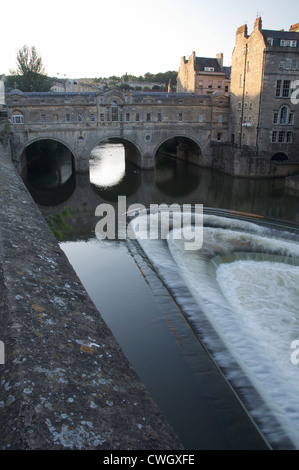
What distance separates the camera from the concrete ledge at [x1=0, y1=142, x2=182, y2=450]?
366 cm

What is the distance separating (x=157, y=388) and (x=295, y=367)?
355 cm

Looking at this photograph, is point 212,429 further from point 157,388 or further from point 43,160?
point 43,160

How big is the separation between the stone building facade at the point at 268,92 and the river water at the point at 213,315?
40.2 ft

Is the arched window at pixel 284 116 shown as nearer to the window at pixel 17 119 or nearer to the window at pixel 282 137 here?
the window at pixel 282 137

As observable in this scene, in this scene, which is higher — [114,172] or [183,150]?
[183,150]

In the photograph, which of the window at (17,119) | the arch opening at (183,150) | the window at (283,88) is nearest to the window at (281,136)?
the window at (283,88)

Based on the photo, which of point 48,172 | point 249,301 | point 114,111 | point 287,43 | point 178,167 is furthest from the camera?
point 178,167

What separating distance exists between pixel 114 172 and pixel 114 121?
5.21 meters

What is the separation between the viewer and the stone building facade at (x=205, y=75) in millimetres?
49000

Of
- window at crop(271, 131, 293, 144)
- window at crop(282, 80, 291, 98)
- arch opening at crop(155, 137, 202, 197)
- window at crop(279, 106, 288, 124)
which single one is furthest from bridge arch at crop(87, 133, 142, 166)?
window at crop(282, 80, 291, 98)

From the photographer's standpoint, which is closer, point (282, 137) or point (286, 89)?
point (286, 89)

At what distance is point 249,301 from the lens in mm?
12633

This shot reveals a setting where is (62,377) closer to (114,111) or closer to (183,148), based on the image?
(114,111)

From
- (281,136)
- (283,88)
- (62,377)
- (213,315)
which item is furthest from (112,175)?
(62,377)
